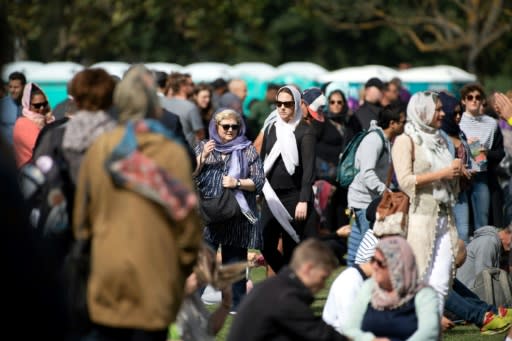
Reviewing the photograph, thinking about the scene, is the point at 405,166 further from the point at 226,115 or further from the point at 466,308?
the point at 226,115

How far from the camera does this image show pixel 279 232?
10844mm

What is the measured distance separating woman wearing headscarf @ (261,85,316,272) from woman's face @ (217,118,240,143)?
0.83 m

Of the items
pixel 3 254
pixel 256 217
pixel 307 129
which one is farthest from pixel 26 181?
pixel 307 129

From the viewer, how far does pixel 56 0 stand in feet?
132

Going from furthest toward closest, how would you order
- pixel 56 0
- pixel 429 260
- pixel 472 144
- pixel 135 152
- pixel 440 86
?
pixel 56 0 → pixel 440 86 → pixel 472 144 → pixel 429 260 → pixel 135 152

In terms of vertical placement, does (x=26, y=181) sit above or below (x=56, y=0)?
below

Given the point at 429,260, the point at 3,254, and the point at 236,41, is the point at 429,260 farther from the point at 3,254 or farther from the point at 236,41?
the point at 236,41

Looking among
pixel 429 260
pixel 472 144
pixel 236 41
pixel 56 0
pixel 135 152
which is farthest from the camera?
pixel 236 41

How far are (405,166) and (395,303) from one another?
1.76 metres

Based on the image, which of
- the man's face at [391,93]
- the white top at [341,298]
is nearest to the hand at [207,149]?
the white top at [341,298]

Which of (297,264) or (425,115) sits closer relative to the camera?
(297,264)

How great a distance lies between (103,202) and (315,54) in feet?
217

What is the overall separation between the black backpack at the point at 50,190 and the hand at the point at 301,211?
15.8ft

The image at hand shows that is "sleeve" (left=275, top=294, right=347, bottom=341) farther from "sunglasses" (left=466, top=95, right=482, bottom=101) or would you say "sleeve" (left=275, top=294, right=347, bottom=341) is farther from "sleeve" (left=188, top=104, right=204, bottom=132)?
"sleeve" (left=188, top=104, right=204, bottom=132)
